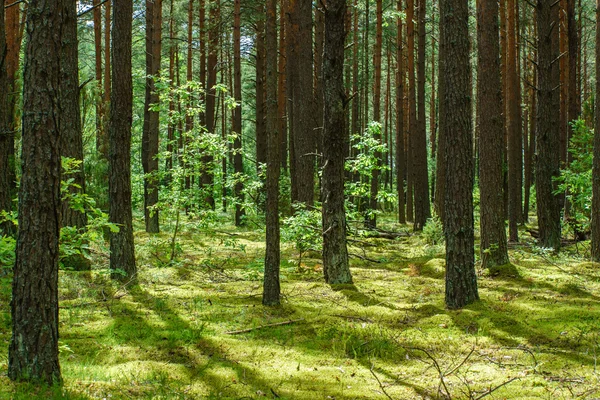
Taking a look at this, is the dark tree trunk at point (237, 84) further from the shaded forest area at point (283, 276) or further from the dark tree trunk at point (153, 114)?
the shaded forest area at point (283, 276)

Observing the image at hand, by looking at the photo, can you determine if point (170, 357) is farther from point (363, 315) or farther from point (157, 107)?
point (157, 107)

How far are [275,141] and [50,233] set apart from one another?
11.7 ft

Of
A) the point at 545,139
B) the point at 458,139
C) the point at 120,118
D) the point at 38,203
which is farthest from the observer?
the point at 545,139

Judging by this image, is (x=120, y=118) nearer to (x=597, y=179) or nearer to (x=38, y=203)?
(x=38, y=203)

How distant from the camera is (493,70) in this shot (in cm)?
975

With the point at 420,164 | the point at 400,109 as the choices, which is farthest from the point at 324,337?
the point at 400,109

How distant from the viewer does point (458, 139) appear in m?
7.02

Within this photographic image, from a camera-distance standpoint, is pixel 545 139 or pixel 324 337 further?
pixel 545 139

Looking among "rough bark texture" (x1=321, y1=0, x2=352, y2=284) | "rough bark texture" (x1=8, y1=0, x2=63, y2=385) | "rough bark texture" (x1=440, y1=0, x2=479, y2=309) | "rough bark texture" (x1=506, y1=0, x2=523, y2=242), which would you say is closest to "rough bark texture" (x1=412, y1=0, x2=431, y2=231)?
"rough bark texture" (x1=506, y1=0, x2=523, y2=242)

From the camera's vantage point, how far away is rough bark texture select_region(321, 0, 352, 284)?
843cm

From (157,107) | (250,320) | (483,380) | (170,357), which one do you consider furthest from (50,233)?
(157,107)

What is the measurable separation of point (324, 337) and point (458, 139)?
3.19 meters

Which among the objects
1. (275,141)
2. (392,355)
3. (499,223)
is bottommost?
(392,355)

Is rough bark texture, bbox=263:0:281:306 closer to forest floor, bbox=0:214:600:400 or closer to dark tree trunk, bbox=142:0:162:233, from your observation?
forest floor, bbox=0:214:600:400
